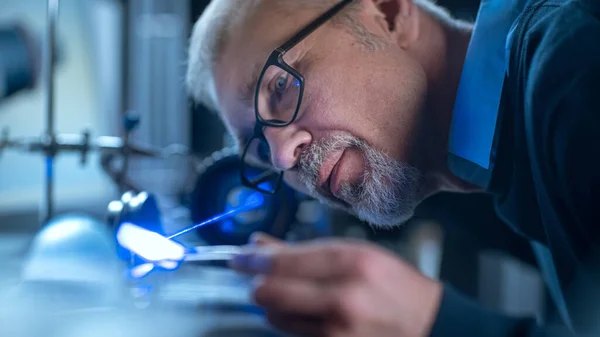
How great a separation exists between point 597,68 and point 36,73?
0.90m

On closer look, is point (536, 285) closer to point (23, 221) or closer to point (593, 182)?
point (593, 182)

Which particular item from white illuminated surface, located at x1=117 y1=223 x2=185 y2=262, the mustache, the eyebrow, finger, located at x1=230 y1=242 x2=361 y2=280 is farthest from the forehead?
finger, located at x1=230 y1=242 x2=361 y2=280

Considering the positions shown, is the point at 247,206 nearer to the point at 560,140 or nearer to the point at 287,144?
the point at 287,144

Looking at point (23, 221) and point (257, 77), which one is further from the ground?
point (257, 77)

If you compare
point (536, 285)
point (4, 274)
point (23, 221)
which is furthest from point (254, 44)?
point (536, 285)

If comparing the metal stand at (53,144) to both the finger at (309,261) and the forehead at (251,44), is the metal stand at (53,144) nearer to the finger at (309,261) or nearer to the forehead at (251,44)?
the forehead at (251,44)

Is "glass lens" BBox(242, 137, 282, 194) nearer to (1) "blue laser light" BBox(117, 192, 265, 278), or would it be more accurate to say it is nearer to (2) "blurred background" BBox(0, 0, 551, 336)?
(2) "blurred background" BBox(0, 0, 551, 336)

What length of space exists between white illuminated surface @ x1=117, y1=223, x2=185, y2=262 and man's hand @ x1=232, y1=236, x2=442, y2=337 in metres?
0.15

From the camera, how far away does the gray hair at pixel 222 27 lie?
69 cm

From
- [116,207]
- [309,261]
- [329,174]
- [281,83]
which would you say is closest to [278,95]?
[281,83]

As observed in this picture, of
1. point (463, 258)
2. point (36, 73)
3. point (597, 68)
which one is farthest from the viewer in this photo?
point (463, 258)

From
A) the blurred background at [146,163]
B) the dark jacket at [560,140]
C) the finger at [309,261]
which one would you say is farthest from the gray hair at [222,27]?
the finger at [309,261]

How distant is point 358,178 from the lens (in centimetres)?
66

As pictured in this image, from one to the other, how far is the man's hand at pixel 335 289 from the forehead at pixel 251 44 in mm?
368
